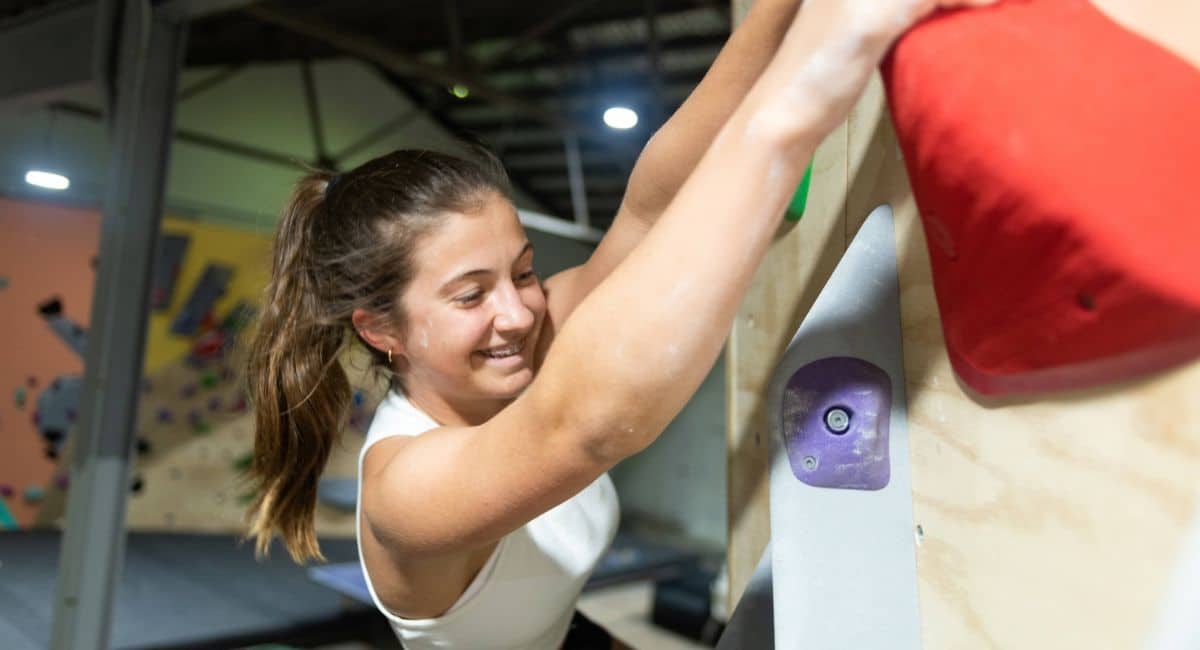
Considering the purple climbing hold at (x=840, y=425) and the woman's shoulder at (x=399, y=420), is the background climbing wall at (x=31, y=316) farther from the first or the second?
the purple climbing hold at (x=840, y=425)

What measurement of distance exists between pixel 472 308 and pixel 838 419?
0.41 m

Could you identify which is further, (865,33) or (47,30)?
(47,30)

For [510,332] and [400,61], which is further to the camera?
[400,61]

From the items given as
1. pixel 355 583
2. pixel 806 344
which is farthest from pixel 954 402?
pixel 355 583

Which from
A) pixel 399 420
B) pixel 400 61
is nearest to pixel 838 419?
pixel 399 420

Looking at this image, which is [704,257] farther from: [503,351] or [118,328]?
[118,328]

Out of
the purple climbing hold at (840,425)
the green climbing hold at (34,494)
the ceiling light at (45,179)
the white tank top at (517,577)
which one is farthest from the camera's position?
the green climbing hold at (34,494)

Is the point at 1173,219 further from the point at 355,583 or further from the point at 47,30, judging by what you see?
the point at 355,583

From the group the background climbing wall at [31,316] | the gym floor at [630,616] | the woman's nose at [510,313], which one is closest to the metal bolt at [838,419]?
the woman's nose at [510,313]

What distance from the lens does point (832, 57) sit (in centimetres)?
48

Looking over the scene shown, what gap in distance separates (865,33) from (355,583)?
423 cm

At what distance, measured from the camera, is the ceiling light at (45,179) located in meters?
4.41

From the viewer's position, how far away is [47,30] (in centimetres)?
275

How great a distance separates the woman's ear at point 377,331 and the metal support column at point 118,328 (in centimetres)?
180
